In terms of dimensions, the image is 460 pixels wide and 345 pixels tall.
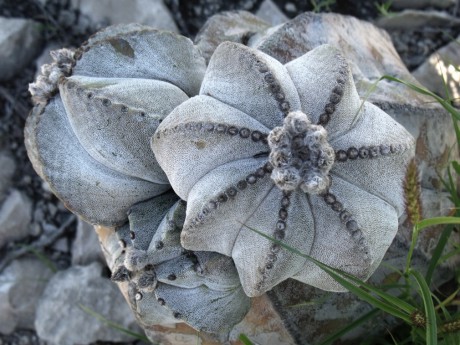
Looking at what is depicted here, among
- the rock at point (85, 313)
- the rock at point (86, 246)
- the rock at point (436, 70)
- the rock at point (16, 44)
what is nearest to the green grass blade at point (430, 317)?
the rock at point (436, 70)

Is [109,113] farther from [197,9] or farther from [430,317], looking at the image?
[197,9]

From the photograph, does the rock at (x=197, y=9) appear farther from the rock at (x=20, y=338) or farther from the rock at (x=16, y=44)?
the rock at (x=20, y=338)

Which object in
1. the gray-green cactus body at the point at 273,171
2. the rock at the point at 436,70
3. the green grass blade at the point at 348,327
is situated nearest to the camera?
the gray-green cactus body at the point at 273,171

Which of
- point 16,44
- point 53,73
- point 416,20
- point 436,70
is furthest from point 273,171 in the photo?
point 16,44

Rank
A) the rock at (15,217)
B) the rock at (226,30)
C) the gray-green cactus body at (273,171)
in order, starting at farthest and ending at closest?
the rock at (15,217), the rock at (226,30), the gray-green cactus body at (273,171)

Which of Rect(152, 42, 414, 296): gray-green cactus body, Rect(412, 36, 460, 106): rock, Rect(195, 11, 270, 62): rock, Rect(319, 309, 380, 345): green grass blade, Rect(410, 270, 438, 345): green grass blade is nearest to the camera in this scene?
Rect(152, 42, 414, 296): gray-green cactus body

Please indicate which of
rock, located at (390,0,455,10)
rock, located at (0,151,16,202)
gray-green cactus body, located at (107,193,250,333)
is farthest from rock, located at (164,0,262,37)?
gray-green cactus body, located at (107,193,250,333)

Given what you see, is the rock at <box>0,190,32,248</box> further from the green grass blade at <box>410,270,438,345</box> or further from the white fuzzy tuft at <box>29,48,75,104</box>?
the green grass blade at <box>410,270,438,345</box>
